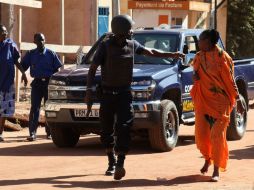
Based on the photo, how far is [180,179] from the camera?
9469 mm

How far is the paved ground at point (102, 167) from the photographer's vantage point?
356 inches

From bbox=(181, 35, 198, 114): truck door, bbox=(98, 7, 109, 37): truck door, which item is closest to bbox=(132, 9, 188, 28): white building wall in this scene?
bbox=(98, 7, 109, 37): truck door

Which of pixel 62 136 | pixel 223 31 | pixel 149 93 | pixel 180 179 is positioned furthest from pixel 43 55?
pixel 223 31

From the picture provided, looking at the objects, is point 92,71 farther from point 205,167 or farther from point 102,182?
point 205,167

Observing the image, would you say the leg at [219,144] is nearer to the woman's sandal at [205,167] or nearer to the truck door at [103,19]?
the woman's sandal at [205,167]

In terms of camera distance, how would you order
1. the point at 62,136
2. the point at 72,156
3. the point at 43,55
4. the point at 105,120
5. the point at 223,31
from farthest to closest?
the point at 223,31
the point at 43,55
the point at 62,136
the point at 72,156
the point at 105,120

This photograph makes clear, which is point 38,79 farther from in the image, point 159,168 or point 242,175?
point 242,175

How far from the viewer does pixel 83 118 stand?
1182 centimetres

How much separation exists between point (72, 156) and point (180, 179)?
2.48 metres

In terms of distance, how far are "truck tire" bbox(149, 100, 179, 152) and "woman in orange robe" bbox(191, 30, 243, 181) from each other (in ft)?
7.38

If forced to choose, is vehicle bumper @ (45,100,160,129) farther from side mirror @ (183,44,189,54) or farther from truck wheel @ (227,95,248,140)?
truck wheel @ (227,95,248,140)

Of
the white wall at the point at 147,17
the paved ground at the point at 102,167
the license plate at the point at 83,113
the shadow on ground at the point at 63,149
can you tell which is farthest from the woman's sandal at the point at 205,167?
the white wall at the point at 147,17

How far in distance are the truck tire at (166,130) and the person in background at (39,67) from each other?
7.60 ft

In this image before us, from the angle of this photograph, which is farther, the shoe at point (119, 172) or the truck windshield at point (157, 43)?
the truck windshield at point (157, 43)
